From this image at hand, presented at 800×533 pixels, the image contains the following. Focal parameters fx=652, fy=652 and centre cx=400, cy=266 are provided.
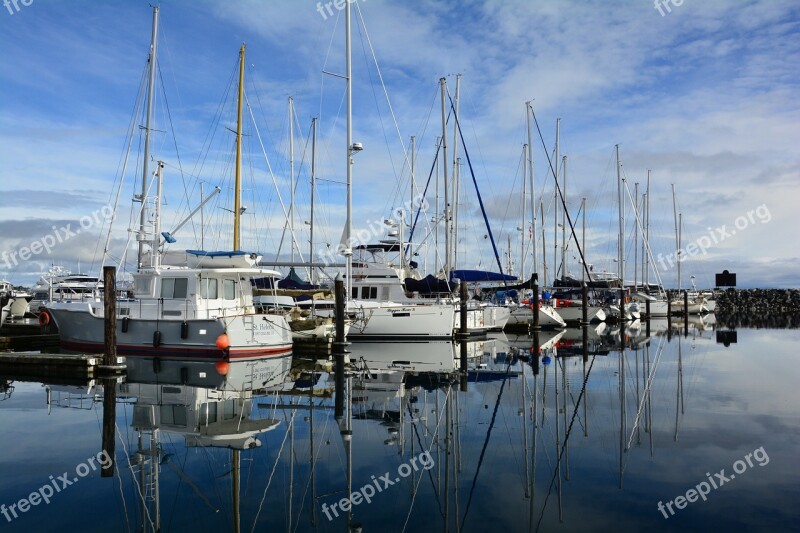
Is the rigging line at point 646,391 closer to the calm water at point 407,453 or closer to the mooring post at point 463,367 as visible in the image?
the calm water at point 407,453

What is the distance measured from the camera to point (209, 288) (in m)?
24.4

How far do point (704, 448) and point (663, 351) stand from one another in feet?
63.3

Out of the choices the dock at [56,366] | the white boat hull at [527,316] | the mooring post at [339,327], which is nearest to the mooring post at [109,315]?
the dock at [56,366]

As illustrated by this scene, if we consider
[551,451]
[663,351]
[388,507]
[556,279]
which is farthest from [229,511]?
[556,279]

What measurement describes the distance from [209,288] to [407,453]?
1558cm

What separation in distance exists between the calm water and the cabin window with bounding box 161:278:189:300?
502 centimetres

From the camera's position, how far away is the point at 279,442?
37.4 ft

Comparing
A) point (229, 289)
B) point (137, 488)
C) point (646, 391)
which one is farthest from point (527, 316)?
point (137, 488)

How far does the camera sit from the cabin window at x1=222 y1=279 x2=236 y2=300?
82.2ft

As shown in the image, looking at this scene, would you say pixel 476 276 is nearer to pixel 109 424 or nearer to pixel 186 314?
pixel 186 314

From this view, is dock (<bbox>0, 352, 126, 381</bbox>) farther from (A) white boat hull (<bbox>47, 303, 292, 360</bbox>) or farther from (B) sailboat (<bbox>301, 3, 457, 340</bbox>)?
(B) sailboat (<bbox>301, 3, 457, 340</bbox>)

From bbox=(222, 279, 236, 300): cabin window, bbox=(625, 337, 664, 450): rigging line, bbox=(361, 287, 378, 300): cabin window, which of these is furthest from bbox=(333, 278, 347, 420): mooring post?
bbox=(361, 287, 378, 300): cabin window

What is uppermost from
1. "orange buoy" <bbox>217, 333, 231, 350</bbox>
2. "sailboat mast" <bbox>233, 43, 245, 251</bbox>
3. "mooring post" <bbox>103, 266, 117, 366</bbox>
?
"sailboat mast" <bbox>233, 43, 245, 251</bbox>

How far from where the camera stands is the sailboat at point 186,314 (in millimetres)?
23156
